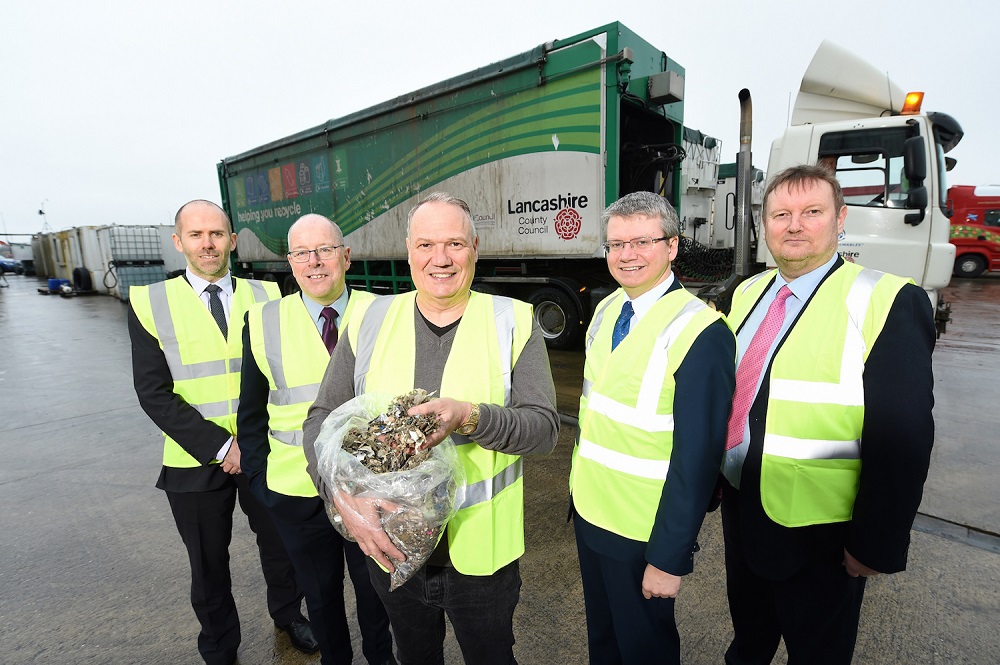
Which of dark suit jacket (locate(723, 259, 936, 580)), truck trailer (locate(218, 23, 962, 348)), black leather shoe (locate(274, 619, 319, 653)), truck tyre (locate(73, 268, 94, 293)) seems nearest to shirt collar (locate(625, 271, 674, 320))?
dark suit jacket (locate(723, 259, 936, 580))

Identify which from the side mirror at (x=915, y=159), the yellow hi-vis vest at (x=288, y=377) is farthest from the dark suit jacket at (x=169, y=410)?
the side mirror at (x=915, y=159)

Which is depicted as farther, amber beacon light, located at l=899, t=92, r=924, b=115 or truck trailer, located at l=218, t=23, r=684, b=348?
truck trailer, located at l=218, t=23, r=684, b=348

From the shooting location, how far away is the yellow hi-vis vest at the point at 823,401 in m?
1.30

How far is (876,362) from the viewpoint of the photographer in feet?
4.16

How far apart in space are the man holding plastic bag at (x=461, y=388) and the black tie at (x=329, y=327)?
321mm

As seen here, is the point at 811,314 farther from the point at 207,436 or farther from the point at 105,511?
the point at 105,511

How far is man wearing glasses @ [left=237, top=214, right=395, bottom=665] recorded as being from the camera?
1.73 metres

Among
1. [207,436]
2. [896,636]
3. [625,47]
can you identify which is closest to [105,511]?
[207,436]

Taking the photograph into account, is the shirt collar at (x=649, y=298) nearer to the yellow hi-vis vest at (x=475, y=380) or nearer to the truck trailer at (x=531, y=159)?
the yellow hi-vis vest at (x=475, y=380)

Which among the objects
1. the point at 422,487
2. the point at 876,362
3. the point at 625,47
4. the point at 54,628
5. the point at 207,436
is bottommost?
the point at 54,628

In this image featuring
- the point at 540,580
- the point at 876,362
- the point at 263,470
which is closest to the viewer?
the point at 876,362

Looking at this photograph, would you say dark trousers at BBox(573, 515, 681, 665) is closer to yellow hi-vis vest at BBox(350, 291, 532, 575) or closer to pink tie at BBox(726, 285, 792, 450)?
yellow hi-vis vest at BBox(350, 291, 532, 575)

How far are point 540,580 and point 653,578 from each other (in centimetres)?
125

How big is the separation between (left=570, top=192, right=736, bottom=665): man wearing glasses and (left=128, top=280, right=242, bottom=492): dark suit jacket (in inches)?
54.4
